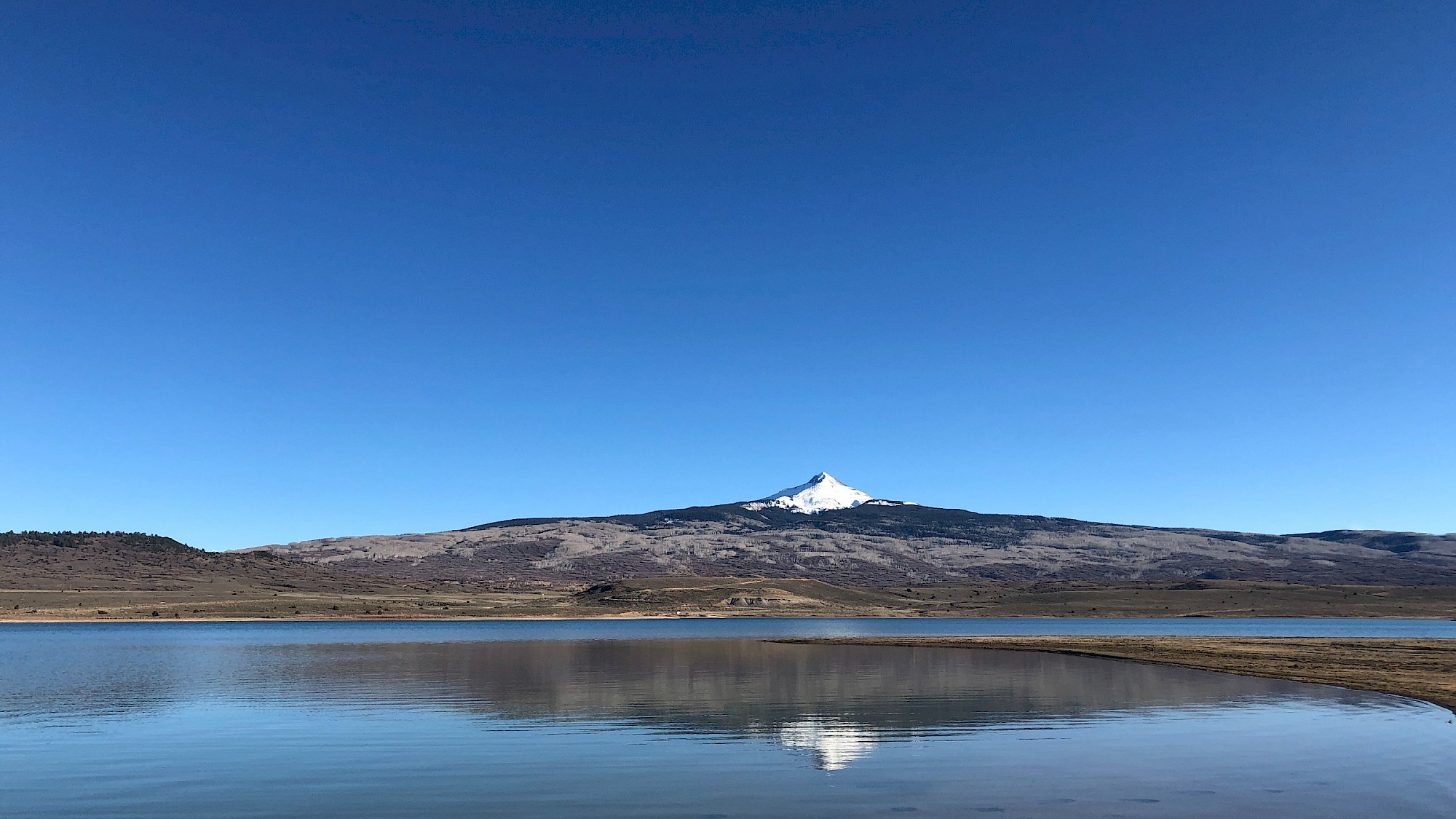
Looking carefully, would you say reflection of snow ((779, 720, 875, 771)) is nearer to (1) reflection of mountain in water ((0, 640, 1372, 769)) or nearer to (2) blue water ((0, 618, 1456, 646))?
(1) reflection of mountain in water ((0, 640, 1372, 769))

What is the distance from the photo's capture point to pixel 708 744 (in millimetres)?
29359

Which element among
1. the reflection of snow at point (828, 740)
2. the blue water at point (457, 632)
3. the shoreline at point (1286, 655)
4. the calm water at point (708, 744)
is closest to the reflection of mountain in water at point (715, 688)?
the reflection of snow at point (828, 740)

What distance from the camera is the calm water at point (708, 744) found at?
21.2m

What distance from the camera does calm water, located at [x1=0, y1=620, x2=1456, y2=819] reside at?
21234 mm

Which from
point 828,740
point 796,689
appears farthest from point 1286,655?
point 828,740

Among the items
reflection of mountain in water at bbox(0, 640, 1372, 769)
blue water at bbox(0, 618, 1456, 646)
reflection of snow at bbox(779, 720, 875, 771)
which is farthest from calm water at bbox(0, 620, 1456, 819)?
blue water at bbox(0, 618, 1456, 646)

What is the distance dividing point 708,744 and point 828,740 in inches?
160

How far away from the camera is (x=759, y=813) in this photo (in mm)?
19875

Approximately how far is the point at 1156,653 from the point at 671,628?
8974cm

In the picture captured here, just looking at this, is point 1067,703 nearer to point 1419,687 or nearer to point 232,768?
point 1419,687

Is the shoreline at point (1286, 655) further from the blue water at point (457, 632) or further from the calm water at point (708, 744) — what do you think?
the blue water at point (457, 632)

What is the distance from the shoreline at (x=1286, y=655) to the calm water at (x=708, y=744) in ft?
10.4

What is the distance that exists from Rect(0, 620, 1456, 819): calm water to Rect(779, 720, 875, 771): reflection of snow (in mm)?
156

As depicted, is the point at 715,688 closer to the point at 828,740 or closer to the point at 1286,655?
the point at 828,740
